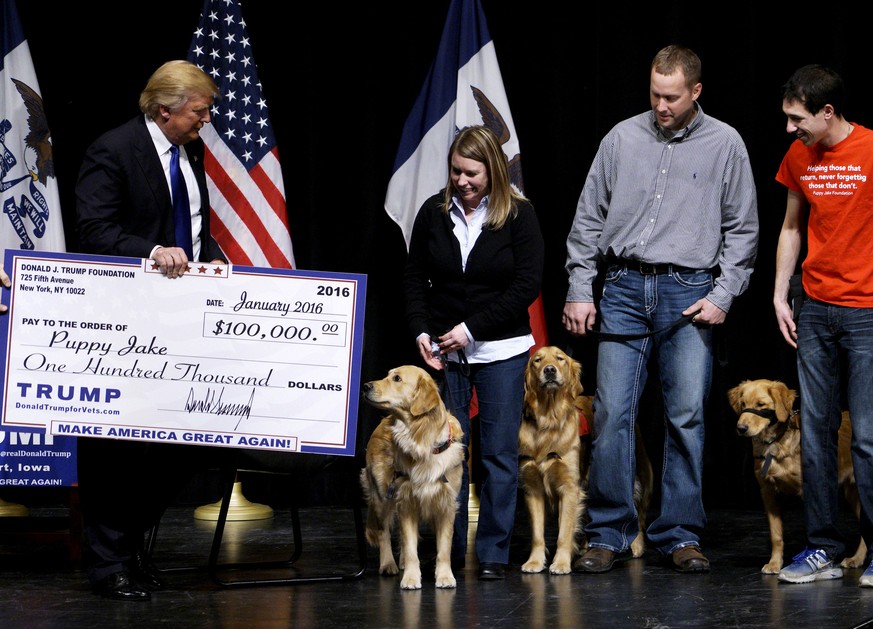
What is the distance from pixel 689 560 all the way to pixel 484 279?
4.06 feet

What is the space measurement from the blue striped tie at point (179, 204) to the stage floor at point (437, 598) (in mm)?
1171

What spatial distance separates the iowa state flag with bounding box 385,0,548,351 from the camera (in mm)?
5184

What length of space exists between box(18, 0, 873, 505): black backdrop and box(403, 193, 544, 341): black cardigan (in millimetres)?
1563

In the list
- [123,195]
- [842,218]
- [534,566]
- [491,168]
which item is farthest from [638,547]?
[123,195]

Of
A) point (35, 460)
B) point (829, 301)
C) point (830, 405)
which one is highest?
point (829, 301)

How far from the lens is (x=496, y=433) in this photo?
3887 millimetres

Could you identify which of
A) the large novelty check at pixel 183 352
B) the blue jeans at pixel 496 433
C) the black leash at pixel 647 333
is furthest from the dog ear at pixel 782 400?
the large novelty check at pixel 183 352

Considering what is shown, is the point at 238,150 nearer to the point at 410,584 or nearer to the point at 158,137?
the point at 158,137

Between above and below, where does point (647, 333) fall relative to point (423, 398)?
above

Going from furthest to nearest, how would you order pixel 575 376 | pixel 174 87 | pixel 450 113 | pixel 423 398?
pixel 450 113 → pixel 575 376 → pixel 423 398 → pixel 174 87

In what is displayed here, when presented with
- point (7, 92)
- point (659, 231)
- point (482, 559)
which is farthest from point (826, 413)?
point (7, 92)

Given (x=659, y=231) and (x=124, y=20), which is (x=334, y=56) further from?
(x=659, y=231)

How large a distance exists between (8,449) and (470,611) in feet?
7.25

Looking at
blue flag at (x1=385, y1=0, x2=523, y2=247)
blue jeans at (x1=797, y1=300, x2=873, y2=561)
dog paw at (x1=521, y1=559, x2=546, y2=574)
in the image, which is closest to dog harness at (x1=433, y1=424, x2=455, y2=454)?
dog paw at (x1=521, y1=559, x2=546, y2=574)
